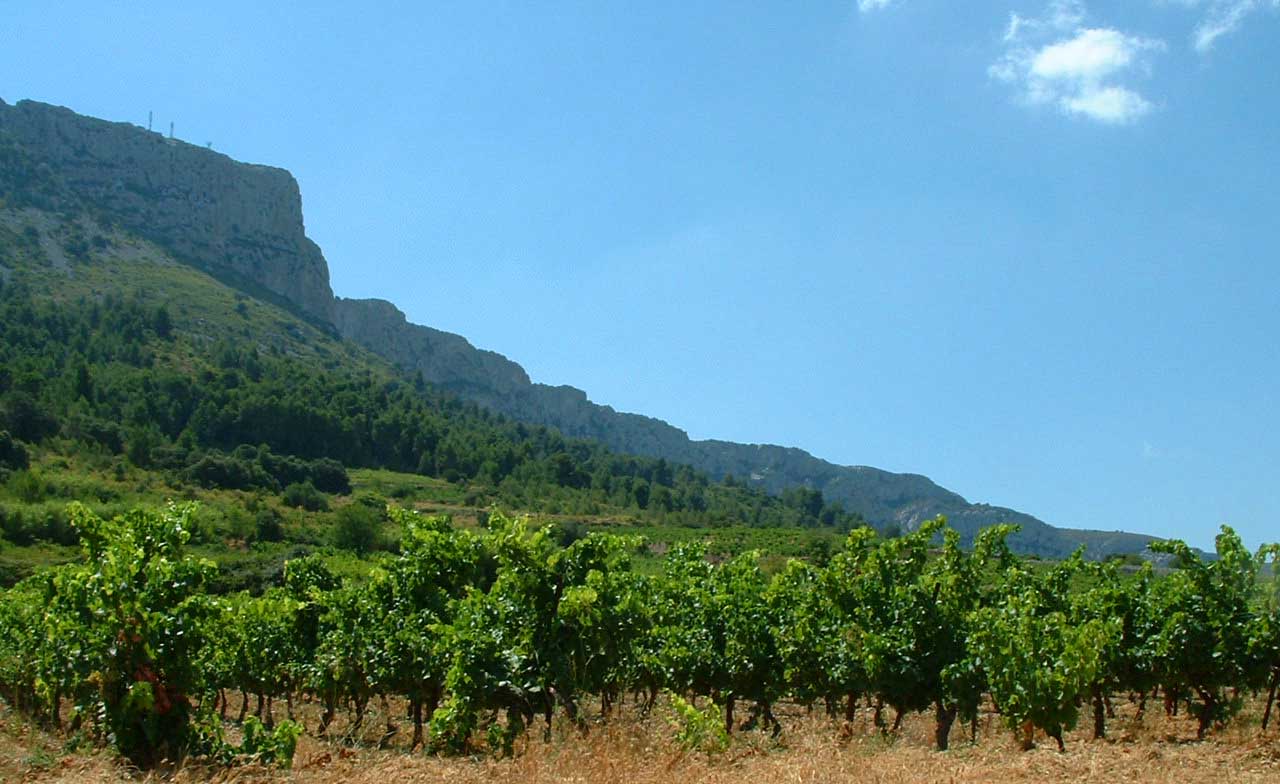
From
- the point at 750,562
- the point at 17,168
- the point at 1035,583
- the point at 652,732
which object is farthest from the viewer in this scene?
the point at 17,168

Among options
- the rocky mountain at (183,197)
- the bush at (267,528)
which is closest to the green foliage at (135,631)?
the bush at (267,528)

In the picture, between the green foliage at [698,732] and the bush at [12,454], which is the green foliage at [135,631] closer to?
the green foliage at [698,732]

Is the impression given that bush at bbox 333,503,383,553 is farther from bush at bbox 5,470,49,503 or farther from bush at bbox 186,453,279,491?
bush at bbox 5,470,49,503

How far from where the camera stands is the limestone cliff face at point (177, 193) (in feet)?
439

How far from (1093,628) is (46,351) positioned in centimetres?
9534

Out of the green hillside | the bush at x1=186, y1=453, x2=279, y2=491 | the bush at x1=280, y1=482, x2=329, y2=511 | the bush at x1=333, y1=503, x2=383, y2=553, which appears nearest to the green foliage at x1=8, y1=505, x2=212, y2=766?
the green hillside

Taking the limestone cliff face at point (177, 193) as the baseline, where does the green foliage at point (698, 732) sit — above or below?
below

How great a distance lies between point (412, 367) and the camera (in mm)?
190375

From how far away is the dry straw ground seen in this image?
26.4ft

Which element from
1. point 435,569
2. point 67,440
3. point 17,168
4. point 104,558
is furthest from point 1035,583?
point 17,168

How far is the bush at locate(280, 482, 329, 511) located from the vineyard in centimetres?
5063

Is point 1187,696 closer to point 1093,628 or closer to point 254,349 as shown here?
point 1093,628

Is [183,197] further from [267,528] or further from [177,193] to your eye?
[267,528]

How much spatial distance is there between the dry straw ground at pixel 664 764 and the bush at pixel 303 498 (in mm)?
58307
